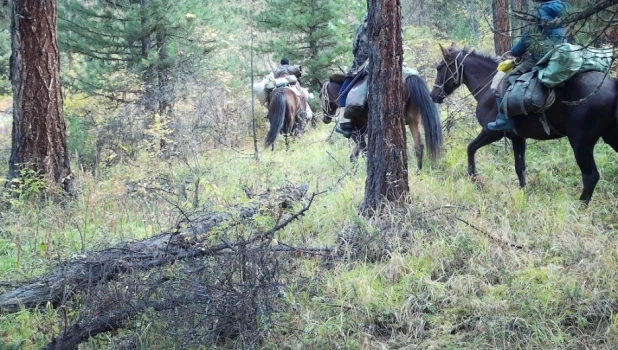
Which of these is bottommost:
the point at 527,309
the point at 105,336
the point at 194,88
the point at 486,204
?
the point at 105,336

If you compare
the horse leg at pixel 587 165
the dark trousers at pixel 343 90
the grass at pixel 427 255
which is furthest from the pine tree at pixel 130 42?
the horse leg at pixel 587 165

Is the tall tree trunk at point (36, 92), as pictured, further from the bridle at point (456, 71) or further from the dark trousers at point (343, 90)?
the bridle at point (456, 71)

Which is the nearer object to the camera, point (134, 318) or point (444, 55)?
point (134, 318)

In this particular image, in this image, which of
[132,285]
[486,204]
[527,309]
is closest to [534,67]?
[486,204]

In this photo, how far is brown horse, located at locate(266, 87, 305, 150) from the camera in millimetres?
11836

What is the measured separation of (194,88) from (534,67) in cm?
965

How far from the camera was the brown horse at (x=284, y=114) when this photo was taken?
11836 millimetres

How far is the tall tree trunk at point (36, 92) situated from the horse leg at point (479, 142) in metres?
5.60

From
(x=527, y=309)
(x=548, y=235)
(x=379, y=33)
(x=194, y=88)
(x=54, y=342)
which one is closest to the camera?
(x=54, y=342)

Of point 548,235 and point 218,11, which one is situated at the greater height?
point 218,11

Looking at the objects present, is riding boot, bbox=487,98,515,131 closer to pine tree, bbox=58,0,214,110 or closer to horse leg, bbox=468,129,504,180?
horse leg, bbox=468,129,504,180

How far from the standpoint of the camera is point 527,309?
395 cm

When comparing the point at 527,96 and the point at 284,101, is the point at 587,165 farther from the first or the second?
the point at 284,101

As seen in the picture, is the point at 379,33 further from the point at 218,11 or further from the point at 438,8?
the point at 438,8
